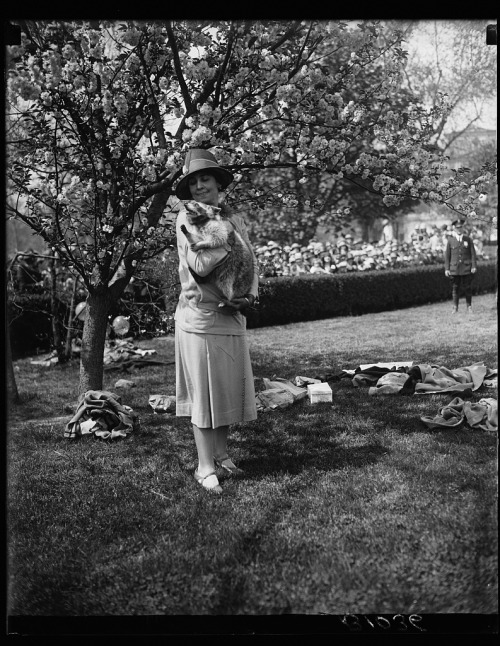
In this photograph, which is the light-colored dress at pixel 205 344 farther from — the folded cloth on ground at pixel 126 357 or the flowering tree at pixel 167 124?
the folded cloth on ground at pixel 126 357

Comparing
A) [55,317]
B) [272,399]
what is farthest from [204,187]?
[55,317]

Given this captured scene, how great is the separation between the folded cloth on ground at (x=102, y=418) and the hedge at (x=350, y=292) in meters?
3.14

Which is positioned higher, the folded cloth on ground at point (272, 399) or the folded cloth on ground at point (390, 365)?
the folded cloth on ground at point (390, 365)

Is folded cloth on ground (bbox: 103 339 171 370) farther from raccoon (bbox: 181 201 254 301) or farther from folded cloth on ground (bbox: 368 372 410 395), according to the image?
raccoon (bbox: 181 201 254 301)

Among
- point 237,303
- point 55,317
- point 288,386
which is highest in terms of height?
point 237,303

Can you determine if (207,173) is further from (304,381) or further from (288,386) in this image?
(304,381)

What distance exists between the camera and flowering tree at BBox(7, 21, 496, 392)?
486 centimetres

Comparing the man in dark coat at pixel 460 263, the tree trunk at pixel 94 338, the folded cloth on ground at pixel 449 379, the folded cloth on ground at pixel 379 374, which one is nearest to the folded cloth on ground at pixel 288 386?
the folded cloth on ground at pixel 379 374

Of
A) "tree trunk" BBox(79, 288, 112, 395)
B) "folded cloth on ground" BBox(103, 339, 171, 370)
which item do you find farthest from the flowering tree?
"folded cloth on ground" BBox(103, 339, 171, 370)

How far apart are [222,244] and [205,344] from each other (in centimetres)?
57

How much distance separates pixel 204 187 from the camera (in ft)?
12.2

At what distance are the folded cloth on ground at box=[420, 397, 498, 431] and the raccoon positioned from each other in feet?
6.05

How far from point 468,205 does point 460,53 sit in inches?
45.9

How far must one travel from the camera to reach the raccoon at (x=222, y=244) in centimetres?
363
